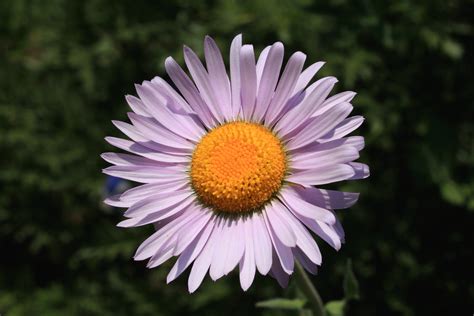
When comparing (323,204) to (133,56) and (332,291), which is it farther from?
(133,56)

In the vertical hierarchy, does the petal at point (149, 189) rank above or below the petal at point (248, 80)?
below

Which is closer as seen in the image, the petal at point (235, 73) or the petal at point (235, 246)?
the petal at point (235, 246)

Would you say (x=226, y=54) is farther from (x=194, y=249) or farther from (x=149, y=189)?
(x=194, y=249)

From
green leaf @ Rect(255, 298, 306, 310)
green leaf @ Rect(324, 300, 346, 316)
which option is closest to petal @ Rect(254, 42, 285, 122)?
green leaf @ Rect(255, 298, 306, 310)

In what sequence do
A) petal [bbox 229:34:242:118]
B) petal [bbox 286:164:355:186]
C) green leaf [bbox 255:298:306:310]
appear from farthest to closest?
green leaf [bbox 255:298:306:310] < petal [bbox 229:34:242:118] < petal [bbox 286:164:355:186]

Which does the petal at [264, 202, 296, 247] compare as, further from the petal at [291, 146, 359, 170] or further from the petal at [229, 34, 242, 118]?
the petal at [229, 34, 242, 118]

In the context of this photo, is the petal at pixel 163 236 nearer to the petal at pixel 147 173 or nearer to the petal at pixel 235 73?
the petal at pixel 147 173

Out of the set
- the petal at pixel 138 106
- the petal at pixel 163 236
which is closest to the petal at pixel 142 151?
the petal at pixel 138 106
